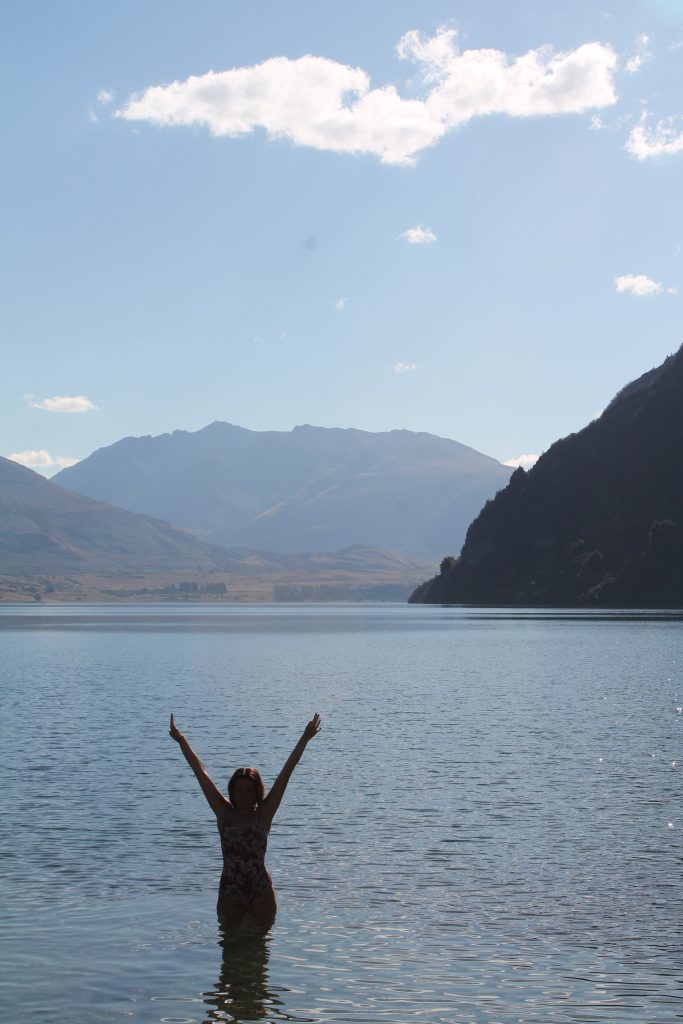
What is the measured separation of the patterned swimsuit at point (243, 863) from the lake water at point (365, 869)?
3.34 feet

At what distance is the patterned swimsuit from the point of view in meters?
22.8

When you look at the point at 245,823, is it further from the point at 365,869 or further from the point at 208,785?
the point at 365,869

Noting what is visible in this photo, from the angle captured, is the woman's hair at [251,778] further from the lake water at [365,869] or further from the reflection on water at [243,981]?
the lake water at [365,869]

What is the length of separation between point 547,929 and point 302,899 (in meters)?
6.17

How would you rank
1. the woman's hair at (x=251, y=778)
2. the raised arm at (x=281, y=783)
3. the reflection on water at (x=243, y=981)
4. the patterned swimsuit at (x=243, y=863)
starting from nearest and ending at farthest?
the reflection on water at (x=243, y=981) → the raised arm at (x=281, y=783) → the woman's hair at (x=251, y=778) → the patterned swimsuit at (x=243, y=863)

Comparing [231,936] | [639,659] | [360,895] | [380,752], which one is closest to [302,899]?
[360,895]

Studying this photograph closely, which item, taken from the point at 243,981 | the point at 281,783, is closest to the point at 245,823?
the point at 281,783

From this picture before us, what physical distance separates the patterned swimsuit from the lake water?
1.02 meters

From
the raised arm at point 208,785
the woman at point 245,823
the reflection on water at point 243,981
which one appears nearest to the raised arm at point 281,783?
the woman at point 245,823

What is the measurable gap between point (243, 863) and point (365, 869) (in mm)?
8118

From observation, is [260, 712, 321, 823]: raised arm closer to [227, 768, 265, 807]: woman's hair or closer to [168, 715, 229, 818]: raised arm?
[227, 768, 265, 807]: woman's hair

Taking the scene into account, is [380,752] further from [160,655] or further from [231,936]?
[160,655]

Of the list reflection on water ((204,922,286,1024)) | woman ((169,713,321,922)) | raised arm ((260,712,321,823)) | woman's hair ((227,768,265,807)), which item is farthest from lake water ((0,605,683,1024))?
woman's hair ((227,768,265,807))

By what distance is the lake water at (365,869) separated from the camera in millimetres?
20984
